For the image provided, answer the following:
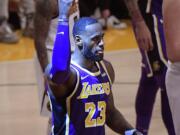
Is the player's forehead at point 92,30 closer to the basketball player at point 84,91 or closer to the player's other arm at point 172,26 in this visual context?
the basketball player at point 84,91

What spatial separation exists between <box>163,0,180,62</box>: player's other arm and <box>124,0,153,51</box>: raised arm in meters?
1.03

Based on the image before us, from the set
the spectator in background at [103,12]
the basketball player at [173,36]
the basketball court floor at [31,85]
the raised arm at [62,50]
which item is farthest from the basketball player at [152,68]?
the spectator in background at [103,12]

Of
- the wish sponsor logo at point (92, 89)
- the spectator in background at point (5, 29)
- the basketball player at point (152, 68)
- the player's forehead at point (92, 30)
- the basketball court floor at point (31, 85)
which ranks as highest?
the player's forehead at point (92, 30)

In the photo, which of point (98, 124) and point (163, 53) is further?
point (163, 53)

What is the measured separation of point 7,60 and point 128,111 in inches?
83.6

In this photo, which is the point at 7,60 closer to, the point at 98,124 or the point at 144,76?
the point at 144,76

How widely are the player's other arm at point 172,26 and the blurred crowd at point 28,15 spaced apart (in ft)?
16.6

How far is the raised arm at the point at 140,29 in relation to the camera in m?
3.74

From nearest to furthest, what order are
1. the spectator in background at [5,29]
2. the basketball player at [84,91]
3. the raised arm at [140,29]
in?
the basketball player at [84,91] → the raised arm at [140,29] → the spectator in background at [5,29]

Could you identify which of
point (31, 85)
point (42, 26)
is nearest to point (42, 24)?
point (42, 26)

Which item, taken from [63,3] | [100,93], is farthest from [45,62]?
[63,3]

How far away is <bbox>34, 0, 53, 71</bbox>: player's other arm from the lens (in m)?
3.31

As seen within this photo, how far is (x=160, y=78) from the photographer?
392 cm

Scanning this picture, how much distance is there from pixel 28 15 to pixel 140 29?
4304 mm
